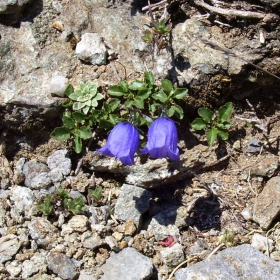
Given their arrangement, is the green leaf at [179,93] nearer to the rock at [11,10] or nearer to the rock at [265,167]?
the rock at [265,167]

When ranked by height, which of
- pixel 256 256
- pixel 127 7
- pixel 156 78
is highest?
pixel 127 7

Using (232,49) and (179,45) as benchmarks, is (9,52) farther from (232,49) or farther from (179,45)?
(232,49)

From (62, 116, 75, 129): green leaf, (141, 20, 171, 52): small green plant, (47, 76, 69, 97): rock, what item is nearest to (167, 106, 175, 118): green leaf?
(141, 20, 171, 52): small green plant

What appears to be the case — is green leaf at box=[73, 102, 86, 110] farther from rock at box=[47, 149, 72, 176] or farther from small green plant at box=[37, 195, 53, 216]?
small green plant at box=[37, 195, 53, 216]

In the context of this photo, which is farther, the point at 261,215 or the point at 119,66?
the point at 119,66

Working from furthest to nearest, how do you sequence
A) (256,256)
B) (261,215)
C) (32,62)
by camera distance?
(32,62), (261,215), (256,256)

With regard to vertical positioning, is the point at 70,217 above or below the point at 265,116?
below

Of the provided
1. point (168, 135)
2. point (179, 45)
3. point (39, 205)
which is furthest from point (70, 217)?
point (179, 45)

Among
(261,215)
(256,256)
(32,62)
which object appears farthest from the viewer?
(32,62)
